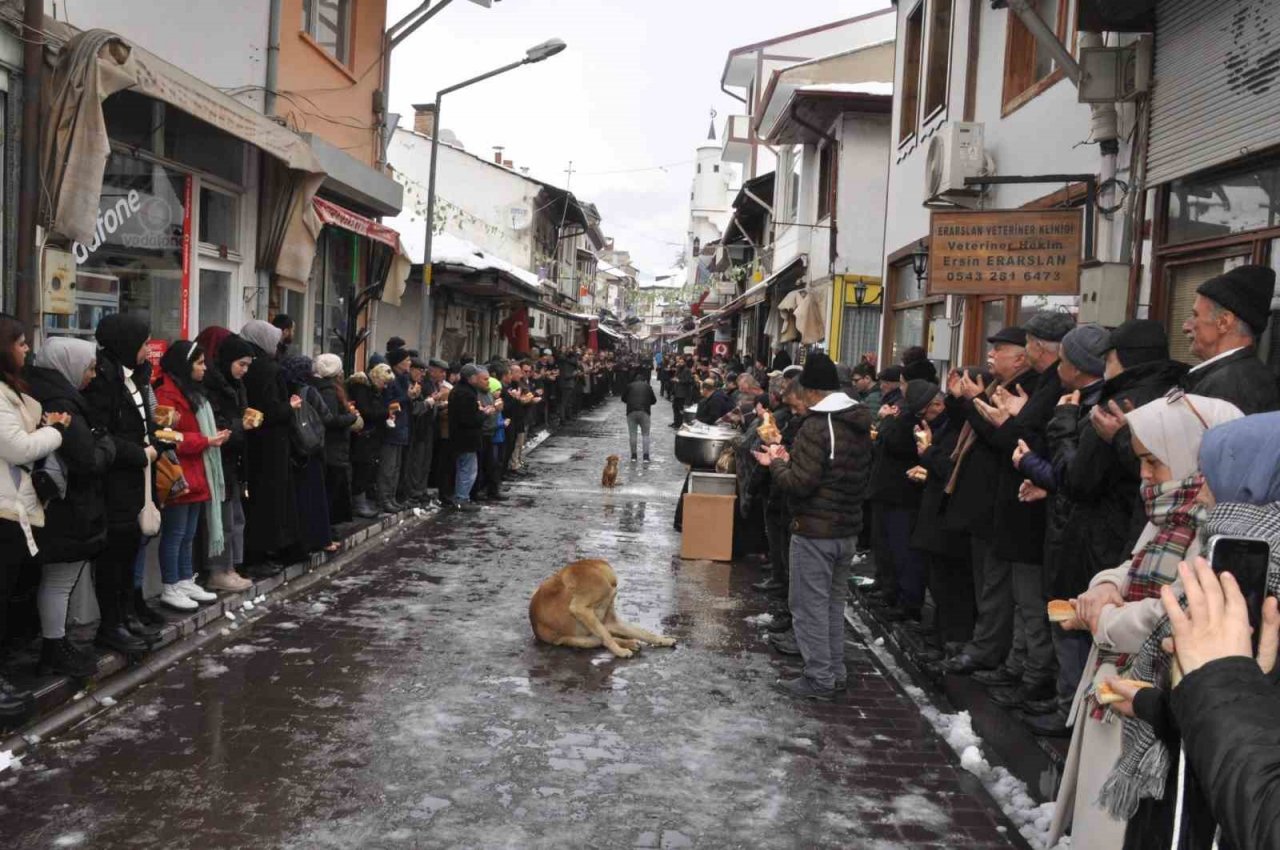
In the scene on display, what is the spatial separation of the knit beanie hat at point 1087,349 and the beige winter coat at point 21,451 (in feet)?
17.4

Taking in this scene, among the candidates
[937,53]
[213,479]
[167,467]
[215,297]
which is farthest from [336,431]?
[937,53]

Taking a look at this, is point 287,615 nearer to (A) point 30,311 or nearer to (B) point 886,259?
(A) point 30,311

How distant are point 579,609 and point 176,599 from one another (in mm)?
2797

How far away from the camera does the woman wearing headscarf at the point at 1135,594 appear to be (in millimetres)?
3006

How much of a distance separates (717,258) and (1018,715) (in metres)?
40.0

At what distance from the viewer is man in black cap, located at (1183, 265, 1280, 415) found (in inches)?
174

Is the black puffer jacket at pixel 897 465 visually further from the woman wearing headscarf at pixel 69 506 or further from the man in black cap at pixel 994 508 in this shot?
the woman wearing headscarf at pixel 69 506

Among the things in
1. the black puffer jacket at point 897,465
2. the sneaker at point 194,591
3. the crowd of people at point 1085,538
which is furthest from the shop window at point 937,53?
the sneaker at point 194,591

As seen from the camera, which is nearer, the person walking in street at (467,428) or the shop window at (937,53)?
the shop window at (937,53)

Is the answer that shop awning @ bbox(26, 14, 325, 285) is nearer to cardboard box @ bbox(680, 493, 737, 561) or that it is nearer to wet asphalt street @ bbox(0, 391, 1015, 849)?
wet asphalt street @ bbox(0, 391, 1015, 849)

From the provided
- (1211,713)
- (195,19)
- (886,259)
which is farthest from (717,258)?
(1211,713)

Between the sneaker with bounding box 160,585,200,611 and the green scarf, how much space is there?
0.39 meters

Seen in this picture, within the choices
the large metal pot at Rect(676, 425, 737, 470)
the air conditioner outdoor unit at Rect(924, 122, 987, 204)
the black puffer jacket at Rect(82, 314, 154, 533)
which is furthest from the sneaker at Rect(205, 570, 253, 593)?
the air conditioner outdoor unit at Rect(924, 122, 987, 204)

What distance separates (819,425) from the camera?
679cm
